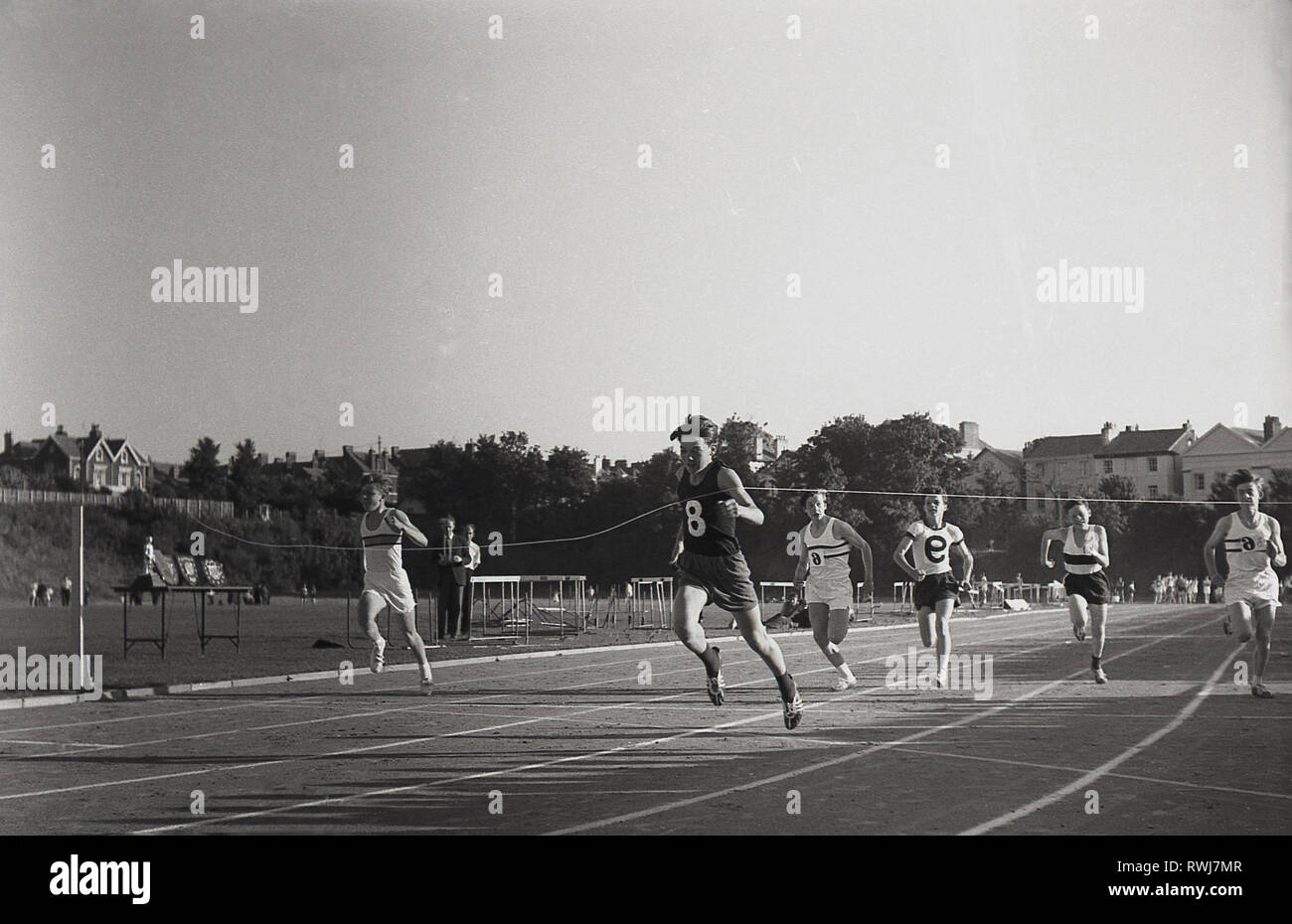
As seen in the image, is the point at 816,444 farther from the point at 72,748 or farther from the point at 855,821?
the point at 72,748

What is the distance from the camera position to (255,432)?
10781 mm

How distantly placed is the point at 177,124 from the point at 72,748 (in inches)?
191

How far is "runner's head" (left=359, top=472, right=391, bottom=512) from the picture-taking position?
11453 millimetres

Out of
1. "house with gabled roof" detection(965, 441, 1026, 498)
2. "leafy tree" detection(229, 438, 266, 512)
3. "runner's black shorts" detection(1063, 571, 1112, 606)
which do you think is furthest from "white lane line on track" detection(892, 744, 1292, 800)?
"leafy tree" detection(229, 438, 266, 512)

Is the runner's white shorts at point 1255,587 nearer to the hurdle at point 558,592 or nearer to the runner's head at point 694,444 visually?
the runner's head at point 694,444

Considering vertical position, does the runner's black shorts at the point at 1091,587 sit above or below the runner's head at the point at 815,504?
below

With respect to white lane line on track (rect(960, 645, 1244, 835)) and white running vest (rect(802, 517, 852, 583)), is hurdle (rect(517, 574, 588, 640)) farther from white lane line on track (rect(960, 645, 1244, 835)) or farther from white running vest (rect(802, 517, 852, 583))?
white lane line on track (rect(960, 645, 1244, 835))

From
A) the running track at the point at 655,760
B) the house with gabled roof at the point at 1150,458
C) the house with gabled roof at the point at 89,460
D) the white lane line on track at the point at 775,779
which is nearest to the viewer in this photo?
the white lane line on track at the point at 775,779

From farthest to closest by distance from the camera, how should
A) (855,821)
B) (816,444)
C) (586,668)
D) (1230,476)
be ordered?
(586,668) < (816,444) < (1230,476) < (855,821)

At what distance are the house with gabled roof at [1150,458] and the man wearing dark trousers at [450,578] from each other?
6973 mm

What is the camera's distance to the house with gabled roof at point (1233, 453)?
30.2 ft

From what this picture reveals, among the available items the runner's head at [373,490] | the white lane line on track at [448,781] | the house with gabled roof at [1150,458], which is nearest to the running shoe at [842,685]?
the white lane line on track at [448,781]

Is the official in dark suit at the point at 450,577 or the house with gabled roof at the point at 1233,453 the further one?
the official in dark suit at the point at 450,577

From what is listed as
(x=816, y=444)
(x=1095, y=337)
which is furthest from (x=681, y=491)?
(x=1095, y=337)
